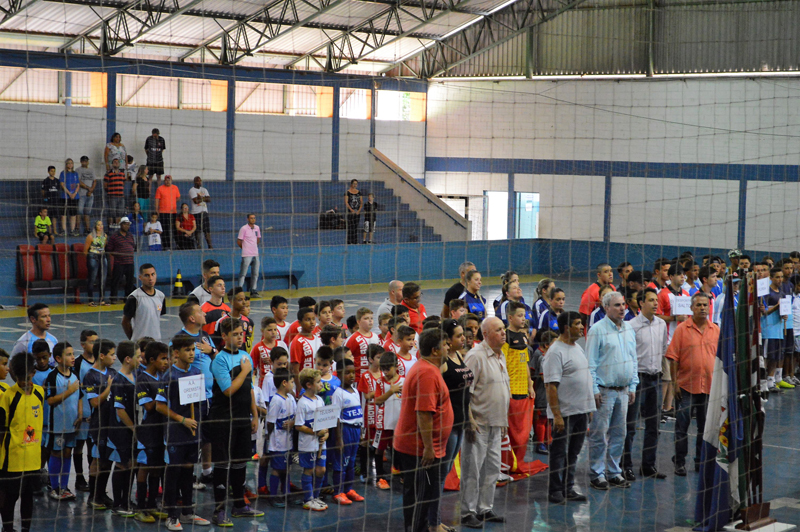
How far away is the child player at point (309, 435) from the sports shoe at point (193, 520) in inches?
28.9

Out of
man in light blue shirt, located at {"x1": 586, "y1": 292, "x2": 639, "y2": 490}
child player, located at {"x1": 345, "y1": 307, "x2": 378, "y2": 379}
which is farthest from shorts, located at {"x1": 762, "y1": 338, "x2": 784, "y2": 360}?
child player, located at {"x1": 345, "y1": 307, "x2": 378, "y2": 379}

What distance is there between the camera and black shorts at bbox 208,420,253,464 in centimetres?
613

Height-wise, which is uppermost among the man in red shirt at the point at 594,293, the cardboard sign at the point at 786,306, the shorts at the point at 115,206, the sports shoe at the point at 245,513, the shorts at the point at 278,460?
the shorts at the point at 115,206

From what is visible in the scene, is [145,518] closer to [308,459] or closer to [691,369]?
[308,459]

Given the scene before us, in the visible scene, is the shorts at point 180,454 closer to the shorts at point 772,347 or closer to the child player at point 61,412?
the child player at point 61,412

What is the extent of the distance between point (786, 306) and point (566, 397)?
528 cm

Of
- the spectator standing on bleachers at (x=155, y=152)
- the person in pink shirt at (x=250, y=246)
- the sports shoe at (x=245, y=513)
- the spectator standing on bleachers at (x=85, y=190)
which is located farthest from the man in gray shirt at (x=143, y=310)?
the spectator standing on bleachers at (x=155, y=152)

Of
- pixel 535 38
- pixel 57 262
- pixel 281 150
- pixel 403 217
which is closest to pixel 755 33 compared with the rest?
pixel 535 38

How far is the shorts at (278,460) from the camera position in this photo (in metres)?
6.51

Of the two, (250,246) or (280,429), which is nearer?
(280,429)

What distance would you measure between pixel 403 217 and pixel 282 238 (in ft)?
15.7

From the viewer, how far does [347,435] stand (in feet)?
21.8

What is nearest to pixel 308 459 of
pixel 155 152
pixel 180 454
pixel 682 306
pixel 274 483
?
pixel 274 483

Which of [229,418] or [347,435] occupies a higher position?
[229,418]
